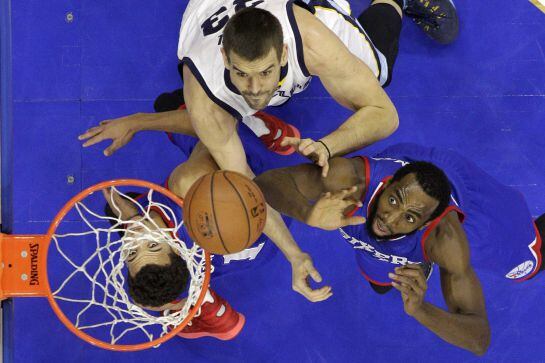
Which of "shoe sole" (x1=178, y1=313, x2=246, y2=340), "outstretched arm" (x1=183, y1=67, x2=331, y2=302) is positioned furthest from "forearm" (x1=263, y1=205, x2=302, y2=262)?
"shoe sole" (x1=178, y1=313, x2=246, y2=340)

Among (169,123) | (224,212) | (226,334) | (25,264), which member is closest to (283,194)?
(224,212)

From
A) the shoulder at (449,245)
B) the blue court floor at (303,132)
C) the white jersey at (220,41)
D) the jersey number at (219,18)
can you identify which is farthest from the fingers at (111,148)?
the shoulder at (449,245)

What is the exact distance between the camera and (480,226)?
3342mm

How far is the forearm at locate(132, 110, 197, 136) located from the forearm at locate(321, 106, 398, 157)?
943mm

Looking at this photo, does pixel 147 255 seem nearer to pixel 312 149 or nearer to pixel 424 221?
pixel 312 149

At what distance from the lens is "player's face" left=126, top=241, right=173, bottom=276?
2.88 meters

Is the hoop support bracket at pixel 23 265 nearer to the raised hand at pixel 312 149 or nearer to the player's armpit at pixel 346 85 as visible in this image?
the raised hand at pixel 312 149

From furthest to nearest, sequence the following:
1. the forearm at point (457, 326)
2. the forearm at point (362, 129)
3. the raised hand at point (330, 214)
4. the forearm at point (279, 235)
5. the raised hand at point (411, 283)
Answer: the forearm at point (279, 235)
the forearm at point (457, 326)
the forearm at point (362, 129)
the raised hand at point (411, 283)
the raised hand at point (330, 214)

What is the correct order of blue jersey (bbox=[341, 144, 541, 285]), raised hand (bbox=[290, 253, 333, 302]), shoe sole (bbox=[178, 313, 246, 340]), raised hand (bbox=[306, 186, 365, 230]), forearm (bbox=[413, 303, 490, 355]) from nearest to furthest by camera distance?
1. raised hand (bbox=[306, 186, 365, 230])
2. forearm (bbox=[413, 303, 490, 355])
3. raised hand (bbox=[290, 253, 333, 302])
4. blue jersey (bbox=[341, 144, 541, 285])
5. shoe sole (bbox=[178, 313, 246, 340])

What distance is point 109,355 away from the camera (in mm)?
3547

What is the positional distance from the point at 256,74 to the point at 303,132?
1.29 m

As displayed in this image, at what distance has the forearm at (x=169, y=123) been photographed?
11.0ft

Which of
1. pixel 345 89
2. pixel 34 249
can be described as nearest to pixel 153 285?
pixel 34 249

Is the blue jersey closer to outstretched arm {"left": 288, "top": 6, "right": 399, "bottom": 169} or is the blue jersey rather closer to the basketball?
outstretched arm {"left": 288, "top": 6, "right": 399, "bottom": 169}
